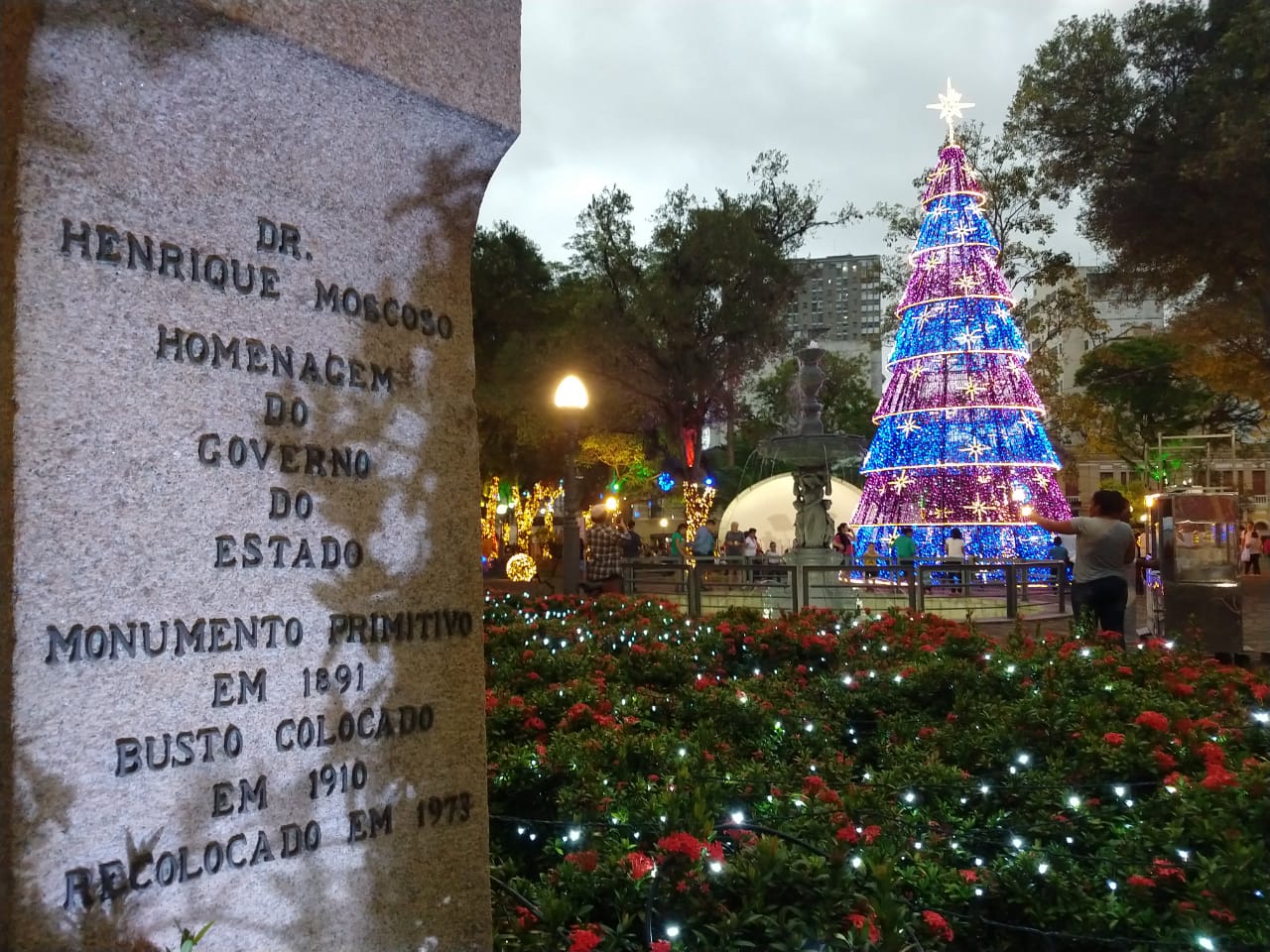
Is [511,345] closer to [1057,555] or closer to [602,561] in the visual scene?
[1057,555]

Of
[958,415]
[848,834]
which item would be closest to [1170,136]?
[958,415]

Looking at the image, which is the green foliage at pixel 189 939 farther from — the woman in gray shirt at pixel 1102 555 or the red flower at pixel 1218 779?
the woman in gray shirt at pixel 1102 555

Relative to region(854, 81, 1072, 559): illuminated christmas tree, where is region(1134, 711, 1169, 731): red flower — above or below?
below

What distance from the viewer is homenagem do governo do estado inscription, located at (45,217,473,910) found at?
2.24 metres

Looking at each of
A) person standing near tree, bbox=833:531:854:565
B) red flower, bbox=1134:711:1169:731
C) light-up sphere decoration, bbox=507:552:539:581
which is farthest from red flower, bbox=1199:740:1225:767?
light-up sphere decoration, bbox=507:552:539:581

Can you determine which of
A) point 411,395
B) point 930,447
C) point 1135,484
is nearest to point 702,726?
point 411,395

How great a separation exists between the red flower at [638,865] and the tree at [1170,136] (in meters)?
18.9

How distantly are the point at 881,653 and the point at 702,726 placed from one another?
107 inches

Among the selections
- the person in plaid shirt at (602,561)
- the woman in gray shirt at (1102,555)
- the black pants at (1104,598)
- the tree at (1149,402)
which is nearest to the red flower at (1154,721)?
the woman in gray shirt at (1102,555)

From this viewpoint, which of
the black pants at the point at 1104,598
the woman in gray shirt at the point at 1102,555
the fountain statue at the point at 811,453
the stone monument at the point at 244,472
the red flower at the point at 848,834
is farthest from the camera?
the fountain statue at the point at 811,453

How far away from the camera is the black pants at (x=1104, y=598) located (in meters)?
9.22

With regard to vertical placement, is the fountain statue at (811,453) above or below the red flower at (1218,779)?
above

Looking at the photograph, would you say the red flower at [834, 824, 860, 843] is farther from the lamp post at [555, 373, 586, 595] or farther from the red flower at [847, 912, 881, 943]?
the lamp post at [555, 373, 586, 595]

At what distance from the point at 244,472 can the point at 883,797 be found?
292 centimetres
